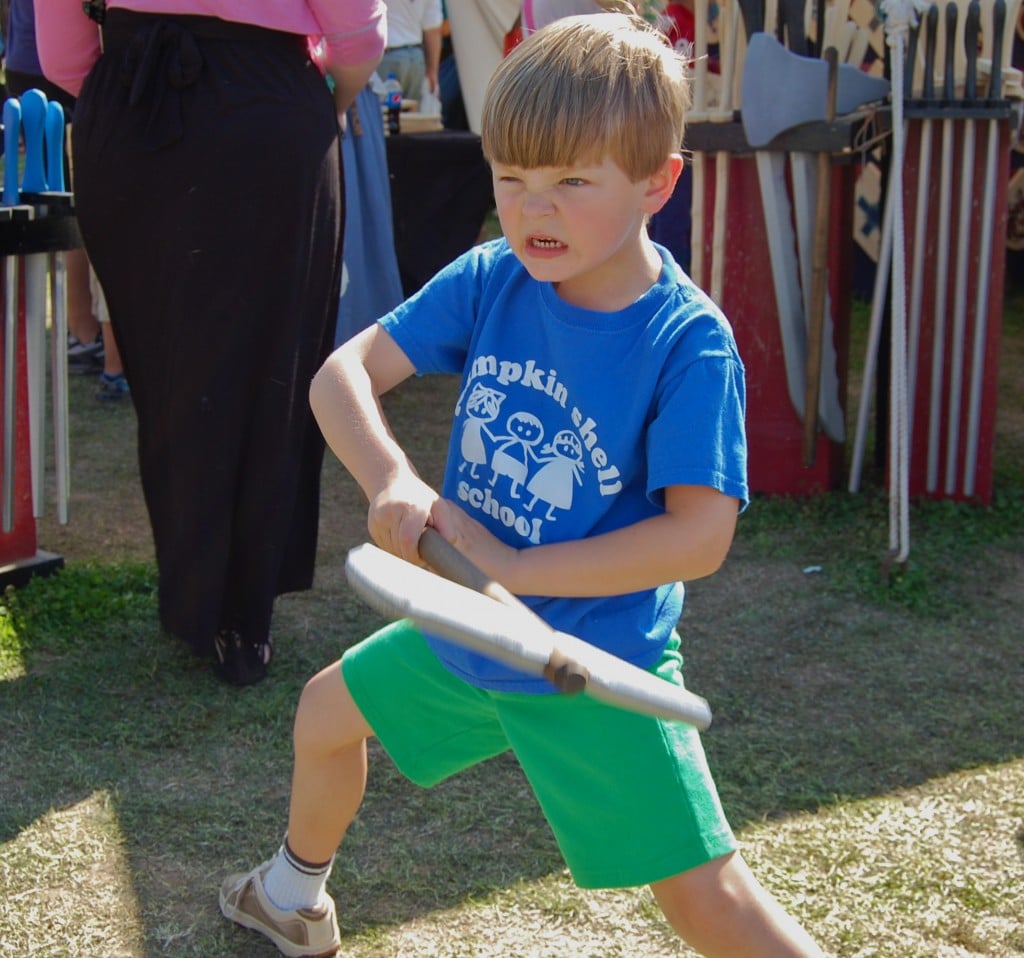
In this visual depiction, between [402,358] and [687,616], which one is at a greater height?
[402,358]

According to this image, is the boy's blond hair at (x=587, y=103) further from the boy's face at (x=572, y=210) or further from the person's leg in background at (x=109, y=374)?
the person's leg in background at (x=109, y=374)

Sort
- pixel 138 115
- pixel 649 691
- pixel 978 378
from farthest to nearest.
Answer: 1. pixel 978 378
2. pixel 138 115
3. pixel 649 691

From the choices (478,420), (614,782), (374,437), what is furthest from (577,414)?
(614,782)

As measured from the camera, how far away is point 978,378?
4.52 metres

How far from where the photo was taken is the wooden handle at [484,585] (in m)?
1.35

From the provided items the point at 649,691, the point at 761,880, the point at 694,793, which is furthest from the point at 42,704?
the point at 649,691

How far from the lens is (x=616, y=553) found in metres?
1.68

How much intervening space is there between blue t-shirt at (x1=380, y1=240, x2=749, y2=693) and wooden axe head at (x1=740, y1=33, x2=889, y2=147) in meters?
2.54

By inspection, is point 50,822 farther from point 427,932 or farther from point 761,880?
point 761,880

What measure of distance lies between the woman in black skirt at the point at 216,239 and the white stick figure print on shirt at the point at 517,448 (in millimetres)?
1365

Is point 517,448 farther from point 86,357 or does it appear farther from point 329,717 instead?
point 86,357

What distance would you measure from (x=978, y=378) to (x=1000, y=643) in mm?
1157

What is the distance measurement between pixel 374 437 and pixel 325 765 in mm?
604

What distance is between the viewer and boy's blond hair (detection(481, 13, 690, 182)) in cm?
166
